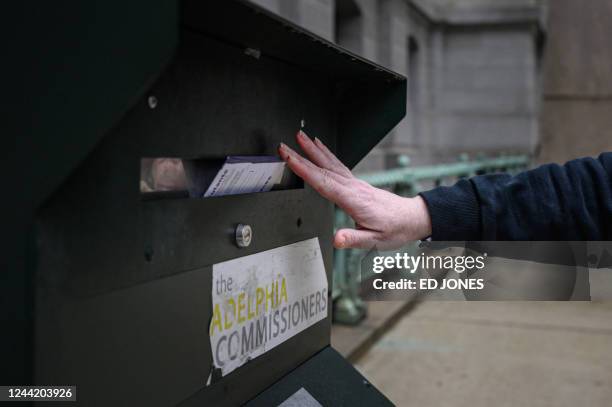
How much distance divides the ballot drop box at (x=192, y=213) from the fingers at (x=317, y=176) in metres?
0.03

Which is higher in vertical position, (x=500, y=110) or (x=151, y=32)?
(x=500, y=110)

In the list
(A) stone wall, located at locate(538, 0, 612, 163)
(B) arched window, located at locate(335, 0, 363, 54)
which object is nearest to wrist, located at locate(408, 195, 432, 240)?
(B) arched window, located at locate(335, 0, 363, 54)

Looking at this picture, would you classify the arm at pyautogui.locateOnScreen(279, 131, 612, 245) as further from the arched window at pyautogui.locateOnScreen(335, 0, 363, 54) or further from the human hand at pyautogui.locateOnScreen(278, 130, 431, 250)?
the arched window at pyautogui.locateOnScreen(335, 0, 363, 54)

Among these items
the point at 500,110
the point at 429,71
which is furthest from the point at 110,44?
the point at 500,110

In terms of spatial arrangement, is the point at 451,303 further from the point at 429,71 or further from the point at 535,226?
the point at 429,71

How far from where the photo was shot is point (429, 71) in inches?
589

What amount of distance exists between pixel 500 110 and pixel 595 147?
273cm

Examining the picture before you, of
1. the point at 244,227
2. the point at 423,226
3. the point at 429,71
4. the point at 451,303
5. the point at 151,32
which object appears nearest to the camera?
the point at 151,32

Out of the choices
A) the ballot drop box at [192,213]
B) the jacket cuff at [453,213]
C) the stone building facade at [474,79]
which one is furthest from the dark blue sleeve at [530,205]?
the stone building facade at [474,79]

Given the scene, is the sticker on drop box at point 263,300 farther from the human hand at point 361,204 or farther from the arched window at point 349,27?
the arched window at point 349,27

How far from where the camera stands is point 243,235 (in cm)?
139

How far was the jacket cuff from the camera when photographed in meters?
1.62

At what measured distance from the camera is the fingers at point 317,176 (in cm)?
146

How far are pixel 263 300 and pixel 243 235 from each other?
0.18m
